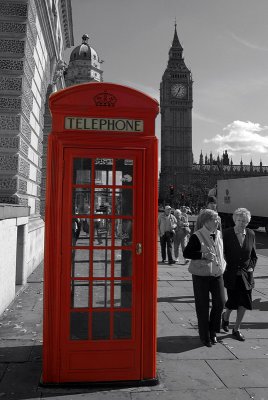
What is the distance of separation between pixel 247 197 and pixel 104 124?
86.6 ft

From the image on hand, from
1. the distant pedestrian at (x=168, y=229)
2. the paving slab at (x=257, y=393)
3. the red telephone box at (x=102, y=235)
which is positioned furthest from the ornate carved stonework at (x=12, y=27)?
the paving slab at (x=257, y=393)

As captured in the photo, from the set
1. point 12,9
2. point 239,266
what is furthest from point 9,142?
point 239,266

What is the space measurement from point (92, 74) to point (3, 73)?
289 ft

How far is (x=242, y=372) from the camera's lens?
14.7ft

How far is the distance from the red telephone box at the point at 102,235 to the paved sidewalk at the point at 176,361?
231mm

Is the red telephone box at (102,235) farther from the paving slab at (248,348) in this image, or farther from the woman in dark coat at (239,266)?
the woman in dark coat at (239,266)

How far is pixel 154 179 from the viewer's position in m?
4.14

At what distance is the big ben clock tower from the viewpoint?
4636 inches

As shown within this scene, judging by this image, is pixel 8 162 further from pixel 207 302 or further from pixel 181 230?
pixel 181 230

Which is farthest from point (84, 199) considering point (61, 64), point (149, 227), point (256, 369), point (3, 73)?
point (61, 64)

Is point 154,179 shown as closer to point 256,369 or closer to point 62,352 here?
point 62,352

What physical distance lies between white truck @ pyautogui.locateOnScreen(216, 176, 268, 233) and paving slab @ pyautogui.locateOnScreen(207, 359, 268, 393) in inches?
854

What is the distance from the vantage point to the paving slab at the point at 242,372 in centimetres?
420

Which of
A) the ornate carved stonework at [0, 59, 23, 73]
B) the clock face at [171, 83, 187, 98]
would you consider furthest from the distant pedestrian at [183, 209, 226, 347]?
the clock face at [171, 83, 187, 98]
